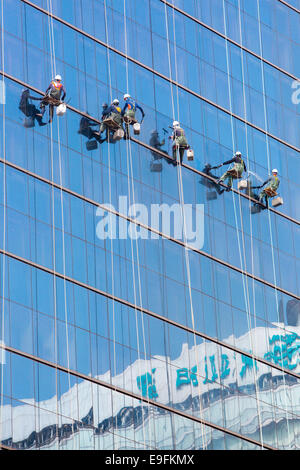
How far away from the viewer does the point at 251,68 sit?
70.6 meters

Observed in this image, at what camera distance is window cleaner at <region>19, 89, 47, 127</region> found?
198 ft

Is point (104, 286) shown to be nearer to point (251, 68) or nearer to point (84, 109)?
point (84, 109)

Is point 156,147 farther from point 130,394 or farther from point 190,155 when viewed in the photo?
point 130,394

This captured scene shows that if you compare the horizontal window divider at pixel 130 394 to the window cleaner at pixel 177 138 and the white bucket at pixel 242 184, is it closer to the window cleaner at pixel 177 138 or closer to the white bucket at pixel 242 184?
the window cleaner at pixel 177 138

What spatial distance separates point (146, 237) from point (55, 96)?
637 cm

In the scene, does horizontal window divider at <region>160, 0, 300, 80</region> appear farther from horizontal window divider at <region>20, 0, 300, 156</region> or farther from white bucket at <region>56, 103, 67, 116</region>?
white bucket at <region>56, 103, 67, 116</region>

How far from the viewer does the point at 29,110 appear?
60.4 m

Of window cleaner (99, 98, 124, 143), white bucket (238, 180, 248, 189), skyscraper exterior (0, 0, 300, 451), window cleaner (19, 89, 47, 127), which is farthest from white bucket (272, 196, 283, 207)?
window cleaner (19, 89, 47, 127)

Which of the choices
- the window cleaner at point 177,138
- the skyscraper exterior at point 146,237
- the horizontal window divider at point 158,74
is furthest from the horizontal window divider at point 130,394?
the horizontal window divider at point 158,74

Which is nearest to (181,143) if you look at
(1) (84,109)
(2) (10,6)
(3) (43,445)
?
(1) (84,109)

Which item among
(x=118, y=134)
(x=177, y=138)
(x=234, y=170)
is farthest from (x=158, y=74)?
(x=234, y=170)

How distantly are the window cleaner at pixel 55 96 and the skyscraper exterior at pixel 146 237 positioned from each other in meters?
0.39
